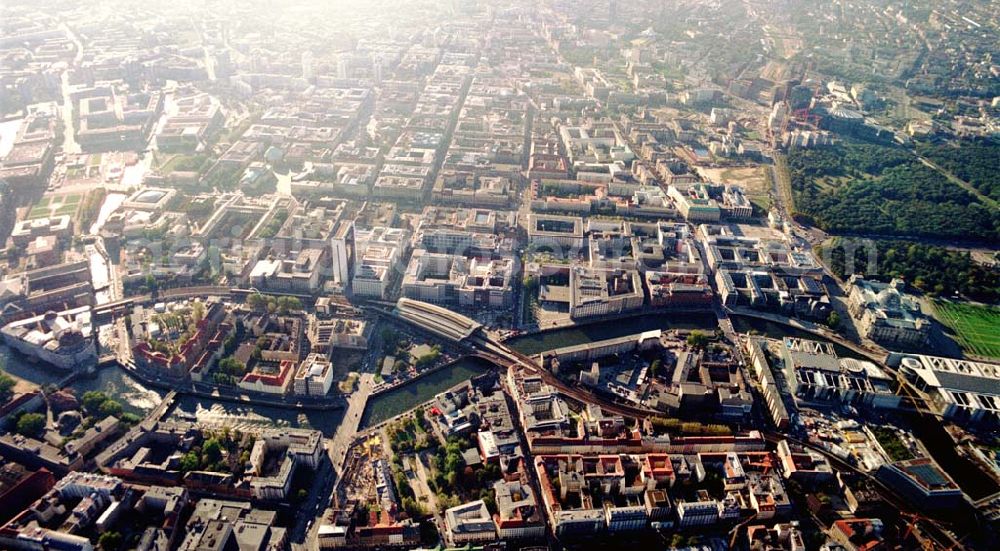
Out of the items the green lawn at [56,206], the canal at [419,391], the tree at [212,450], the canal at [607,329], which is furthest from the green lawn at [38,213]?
the canal at [607,329]

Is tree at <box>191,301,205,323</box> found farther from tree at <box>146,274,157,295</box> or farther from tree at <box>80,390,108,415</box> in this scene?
tree at <box>80,390,108,415</box>

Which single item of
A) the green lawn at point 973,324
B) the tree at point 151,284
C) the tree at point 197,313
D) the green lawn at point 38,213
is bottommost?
the green lawn at point 38,213

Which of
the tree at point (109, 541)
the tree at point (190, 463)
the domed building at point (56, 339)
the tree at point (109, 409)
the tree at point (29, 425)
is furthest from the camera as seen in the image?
the domed building at point (56, 339)

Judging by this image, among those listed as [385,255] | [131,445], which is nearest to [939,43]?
[385,255]

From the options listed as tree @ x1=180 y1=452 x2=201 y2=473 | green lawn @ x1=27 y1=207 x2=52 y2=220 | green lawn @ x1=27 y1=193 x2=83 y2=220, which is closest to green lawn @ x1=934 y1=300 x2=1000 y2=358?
tree @ x1=180 y1=452 x2=201 y2=473

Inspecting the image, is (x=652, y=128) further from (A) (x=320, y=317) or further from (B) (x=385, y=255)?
(A) (x=320, y=317)

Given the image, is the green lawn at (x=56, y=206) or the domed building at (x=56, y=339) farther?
the green lawn at (x=56, y=206)

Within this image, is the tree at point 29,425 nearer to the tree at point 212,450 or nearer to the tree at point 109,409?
the tree at point 109,409
